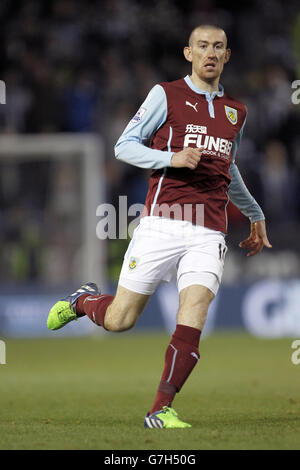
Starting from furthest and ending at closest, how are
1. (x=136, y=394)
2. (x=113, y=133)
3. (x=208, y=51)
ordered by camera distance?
(x=113, y=133) < (x=136, y=394) < (x=208, y=51)

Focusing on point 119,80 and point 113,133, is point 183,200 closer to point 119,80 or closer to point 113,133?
point 113,133

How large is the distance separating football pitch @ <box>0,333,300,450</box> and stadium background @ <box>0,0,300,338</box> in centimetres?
93

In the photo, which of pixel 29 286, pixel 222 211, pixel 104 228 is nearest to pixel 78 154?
pixel 104 228

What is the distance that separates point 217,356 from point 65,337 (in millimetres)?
3720

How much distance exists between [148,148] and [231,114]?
0.71 meters

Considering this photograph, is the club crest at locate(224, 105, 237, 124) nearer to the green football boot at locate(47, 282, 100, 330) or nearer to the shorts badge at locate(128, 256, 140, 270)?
the shorts badge at locate(128, 256, 140, 270)

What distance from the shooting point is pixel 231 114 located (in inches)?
258

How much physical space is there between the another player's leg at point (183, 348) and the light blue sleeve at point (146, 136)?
834 mm

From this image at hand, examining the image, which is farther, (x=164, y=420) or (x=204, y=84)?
(x=204, y=84)

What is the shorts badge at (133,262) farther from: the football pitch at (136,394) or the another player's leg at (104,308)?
the football pitch at (136,394)

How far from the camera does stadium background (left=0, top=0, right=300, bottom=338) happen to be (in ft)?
50.2
